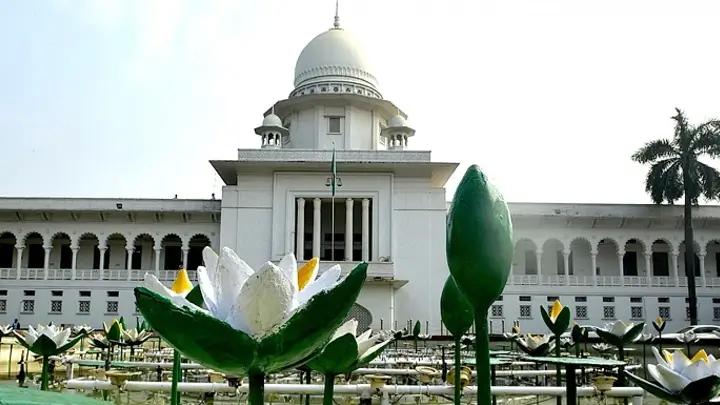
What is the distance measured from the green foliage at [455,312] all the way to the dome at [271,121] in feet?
96.1

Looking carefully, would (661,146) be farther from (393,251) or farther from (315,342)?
(315,342)

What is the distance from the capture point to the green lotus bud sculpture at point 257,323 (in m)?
1.13

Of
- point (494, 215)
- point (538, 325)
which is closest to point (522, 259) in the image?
point (538, 325)

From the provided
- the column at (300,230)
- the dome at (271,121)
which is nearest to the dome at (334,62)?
the dome at (271,121)

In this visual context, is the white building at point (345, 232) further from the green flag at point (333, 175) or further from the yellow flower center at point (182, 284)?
the yellow flower center at point (182, 284)

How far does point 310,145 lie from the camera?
31.5m

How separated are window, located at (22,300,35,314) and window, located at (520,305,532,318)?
2177 centimetres

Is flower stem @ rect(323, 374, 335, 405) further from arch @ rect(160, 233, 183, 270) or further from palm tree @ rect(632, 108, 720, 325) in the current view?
arch @ rect(160, 233, 183, 270)

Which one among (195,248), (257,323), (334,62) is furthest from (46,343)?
(195,248)

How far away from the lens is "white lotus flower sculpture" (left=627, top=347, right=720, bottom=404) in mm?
1594

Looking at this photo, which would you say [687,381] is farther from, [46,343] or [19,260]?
[19,260]

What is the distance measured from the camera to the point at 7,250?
33.5 m

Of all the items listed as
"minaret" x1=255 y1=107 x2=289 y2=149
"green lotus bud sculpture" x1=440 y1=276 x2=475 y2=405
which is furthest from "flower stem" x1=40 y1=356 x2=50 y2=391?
"minaret" x1=255 y1=107 x2=289 y2=149

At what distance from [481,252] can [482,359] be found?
0.71 feet
